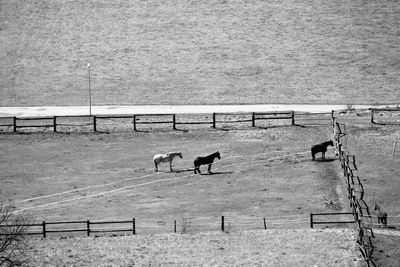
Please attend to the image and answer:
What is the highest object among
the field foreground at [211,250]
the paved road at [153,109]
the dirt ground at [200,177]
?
the paved road at [153,109]

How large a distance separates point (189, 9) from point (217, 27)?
11.8ft

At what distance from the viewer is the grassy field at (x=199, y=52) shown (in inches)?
2749

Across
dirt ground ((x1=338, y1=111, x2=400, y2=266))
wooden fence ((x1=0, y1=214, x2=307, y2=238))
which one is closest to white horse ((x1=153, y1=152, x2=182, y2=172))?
wooden fence ((x1=0, y1=214, x2=307, y2=238))

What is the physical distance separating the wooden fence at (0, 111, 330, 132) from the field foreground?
2054cm

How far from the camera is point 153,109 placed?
65250 millimetres

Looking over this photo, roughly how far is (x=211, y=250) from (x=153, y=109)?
103ft

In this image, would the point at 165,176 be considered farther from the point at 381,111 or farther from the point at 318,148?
the point at 381,111

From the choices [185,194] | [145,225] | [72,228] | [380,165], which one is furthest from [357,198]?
[72,228]

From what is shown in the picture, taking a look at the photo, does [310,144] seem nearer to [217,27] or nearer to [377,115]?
[377,115]

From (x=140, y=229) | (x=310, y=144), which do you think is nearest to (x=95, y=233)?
(x=140, y=229)

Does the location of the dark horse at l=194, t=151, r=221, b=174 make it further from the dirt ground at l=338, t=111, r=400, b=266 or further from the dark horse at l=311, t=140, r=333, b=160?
the dirt ground at l=338, t=111, r=400, b=266

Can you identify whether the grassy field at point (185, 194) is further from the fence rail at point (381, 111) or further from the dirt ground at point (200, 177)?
the fence rail at point (381, 111)

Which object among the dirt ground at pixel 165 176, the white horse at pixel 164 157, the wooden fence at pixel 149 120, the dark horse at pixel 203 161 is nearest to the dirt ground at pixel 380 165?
the dirt ground at pixel 165 176

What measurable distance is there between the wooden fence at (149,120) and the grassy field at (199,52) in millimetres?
7492
